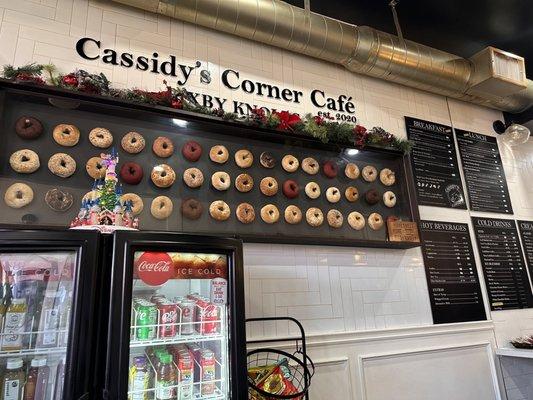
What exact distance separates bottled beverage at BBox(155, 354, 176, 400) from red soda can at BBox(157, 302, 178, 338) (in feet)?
0.33

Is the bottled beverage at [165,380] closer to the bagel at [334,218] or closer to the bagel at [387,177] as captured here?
the bagel at [334,218]

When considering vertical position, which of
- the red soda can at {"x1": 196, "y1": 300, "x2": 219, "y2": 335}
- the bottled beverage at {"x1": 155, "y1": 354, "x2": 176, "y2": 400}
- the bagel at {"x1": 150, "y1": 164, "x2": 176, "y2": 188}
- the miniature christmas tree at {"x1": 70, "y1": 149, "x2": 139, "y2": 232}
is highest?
the bagel at {"x1": 150, "y1": 164, "x2": 176, "y2": 188}

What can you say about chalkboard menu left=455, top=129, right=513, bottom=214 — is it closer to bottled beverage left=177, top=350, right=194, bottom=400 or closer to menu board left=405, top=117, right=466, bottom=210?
menu board left=405, top=117, right=466, bottom=210

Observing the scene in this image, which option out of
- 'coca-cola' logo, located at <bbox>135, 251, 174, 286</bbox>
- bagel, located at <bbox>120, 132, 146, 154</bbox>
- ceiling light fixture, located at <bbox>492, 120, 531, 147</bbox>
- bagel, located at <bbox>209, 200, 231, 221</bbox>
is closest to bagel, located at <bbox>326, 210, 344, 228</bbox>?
bagel, located at <bbox>209, 200, 231, 221</bbox>

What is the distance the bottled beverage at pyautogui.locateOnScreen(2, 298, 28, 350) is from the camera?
1.29 m

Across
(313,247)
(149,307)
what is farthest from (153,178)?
(313,247)

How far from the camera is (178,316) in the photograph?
162 centimetres

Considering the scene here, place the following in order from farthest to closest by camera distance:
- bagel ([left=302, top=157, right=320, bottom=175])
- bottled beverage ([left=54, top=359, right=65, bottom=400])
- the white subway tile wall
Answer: bagel ([left=302, top=157, right=320, bottom=175]) → the white subway tile wall → bottled beverage ([left=54, top=359, right=65, bottom=400])

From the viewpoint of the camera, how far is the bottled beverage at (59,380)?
1.24 meters

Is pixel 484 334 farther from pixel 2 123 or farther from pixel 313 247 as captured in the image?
pixel 2 123

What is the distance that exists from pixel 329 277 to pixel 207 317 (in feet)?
4.41

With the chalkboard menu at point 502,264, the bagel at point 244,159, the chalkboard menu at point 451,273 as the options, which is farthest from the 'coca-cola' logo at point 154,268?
the chalkboard menu at point 502,264

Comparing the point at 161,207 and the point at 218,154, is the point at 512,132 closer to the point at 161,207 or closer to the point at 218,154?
the point at 218,154

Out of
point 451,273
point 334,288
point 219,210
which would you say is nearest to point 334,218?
point 334,288
